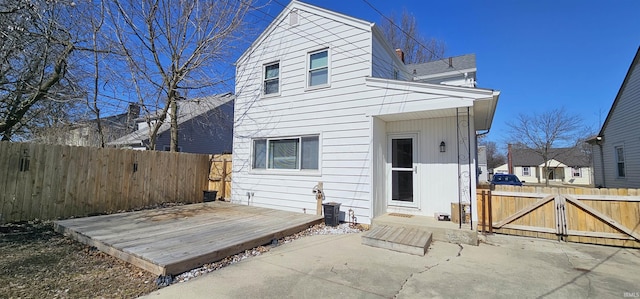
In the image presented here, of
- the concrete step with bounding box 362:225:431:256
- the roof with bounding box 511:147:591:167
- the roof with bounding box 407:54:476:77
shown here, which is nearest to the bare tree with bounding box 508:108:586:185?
the roof with bounding box 511:147:591:167

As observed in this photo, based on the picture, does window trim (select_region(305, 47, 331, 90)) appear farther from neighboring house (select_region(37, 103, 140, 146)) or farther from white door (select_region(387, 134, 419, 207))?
neighboring house (select_region(37, 103, 140, 146))

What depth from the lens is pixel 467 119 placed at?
622 cm

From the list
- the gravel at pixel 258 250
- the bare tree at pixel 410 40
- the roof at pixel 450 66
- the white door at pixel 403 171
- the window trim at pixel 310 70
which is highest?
the bare tree at pixel 410 40

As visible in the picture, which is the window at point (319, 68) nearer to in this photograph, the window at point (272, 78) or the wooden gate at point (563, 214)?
the window at point (272, 78)

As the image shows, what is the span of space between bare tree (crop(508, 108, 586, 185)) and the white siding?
→ 1207 centimetres

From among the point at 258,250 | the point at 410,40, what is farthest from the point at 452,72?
the point at 258,250

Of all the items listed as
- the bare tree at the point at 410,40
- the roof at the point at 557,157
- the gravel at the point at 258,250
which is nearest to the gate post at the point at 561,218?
the gravel at the point at 258,250

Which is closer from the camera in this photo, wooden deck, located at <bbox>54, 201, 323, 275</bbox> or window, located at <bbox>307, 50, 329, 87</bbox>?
wooden deck, located at <bbox>54, 201, 323, 275</bbox>

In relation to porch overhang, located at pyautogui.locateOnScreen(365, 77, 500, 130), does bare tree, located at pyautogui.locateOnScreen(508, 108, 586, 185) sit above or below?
above

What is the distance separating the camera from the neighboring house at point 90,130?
962cm

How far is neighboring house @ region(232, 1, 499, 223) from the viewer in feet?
20.6

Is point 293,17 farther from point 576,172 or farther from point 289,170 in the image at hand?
point 576,172

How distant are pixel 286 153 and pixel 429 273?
5.29 m

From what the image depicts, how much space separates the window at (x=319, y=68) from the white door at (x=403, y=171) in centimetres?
252
